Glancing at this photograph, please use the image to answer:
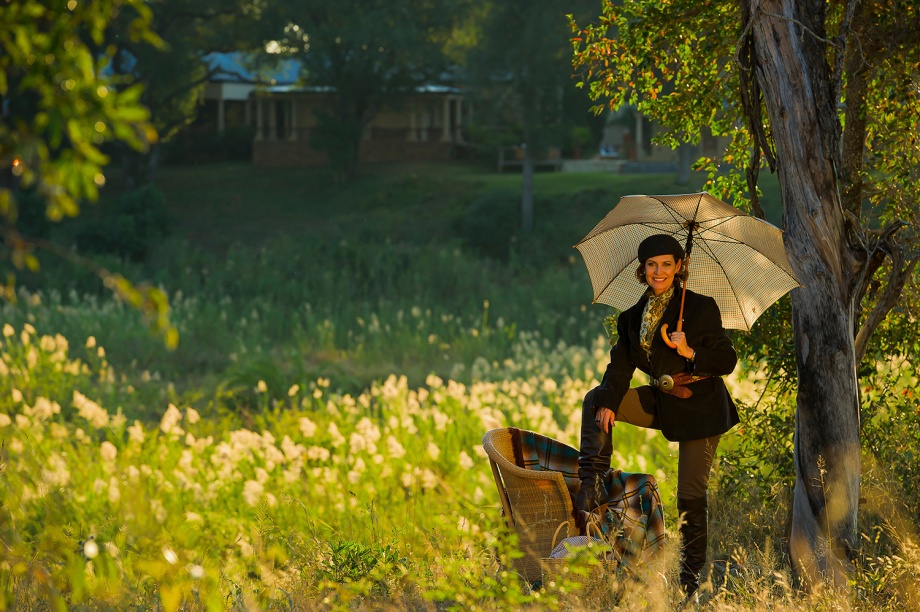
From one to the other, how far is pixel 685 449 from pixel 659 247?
3.17 ft

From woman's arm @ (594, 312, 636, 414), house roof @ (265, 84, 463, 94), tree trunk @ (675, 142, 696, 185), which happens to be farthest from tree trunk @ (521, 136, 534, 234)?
woman's arm @ (594, 312, 636, 414)

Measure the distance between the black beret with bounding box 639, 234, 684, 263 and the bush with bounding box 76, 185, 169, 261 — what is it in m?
27.2

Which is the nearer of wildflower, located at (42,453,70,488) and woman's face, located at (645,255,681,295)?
woman's face, located at (645,255,681,295)

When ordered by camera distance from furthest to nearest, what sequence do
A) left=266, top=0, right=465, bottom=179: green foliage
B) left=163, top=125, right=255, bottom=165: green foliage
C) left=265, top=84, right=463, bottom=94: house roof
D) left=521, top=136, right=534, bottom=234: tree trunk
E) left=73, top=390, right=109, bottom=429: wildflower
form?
left=163, top=125, right=255, bottom=165: green foliage, left=265, top=84, right=463, bottom=94: house roof, left=266, top=0, right=465, bottom=179: green foliage, left=521, top=136, right=534, bottom=234: tree trunk, left=73, top=390, right=109, bottom=429: wildflower

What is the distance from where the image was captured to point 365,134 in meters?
42.4

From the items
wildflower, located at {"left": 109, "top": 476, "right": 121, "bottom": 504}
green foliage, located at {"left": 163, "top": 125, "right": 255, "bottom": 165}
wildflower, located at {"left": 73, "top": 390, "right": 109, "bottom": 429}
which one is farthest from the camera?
green foliage, located at {"left": 163, "top": 125, "right": 255, "bottom": 165}

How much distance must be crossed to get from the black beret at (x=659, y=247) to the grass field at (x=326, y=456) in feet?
4.59

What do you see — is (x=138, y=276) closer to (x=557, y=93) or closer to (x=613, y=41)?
(x=557, y=93)

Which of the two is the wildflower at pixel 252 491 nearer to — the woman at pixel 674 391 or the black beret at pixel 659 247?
the woman at pixel 674 391

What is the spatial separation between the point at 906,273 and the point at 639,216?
1402 mm

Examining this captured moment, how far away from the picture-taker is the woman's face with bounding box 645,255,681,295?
4898 mm

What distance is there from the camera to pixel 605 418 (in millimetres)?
4816

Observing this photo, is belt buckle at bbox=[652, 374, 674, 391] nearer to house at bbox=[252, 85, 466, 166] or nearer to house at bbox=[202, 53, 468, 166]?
house at bbox=[202, 53, 468, 166]

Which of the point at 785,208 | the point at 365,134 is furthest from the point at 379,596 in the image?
the point at 365,134
